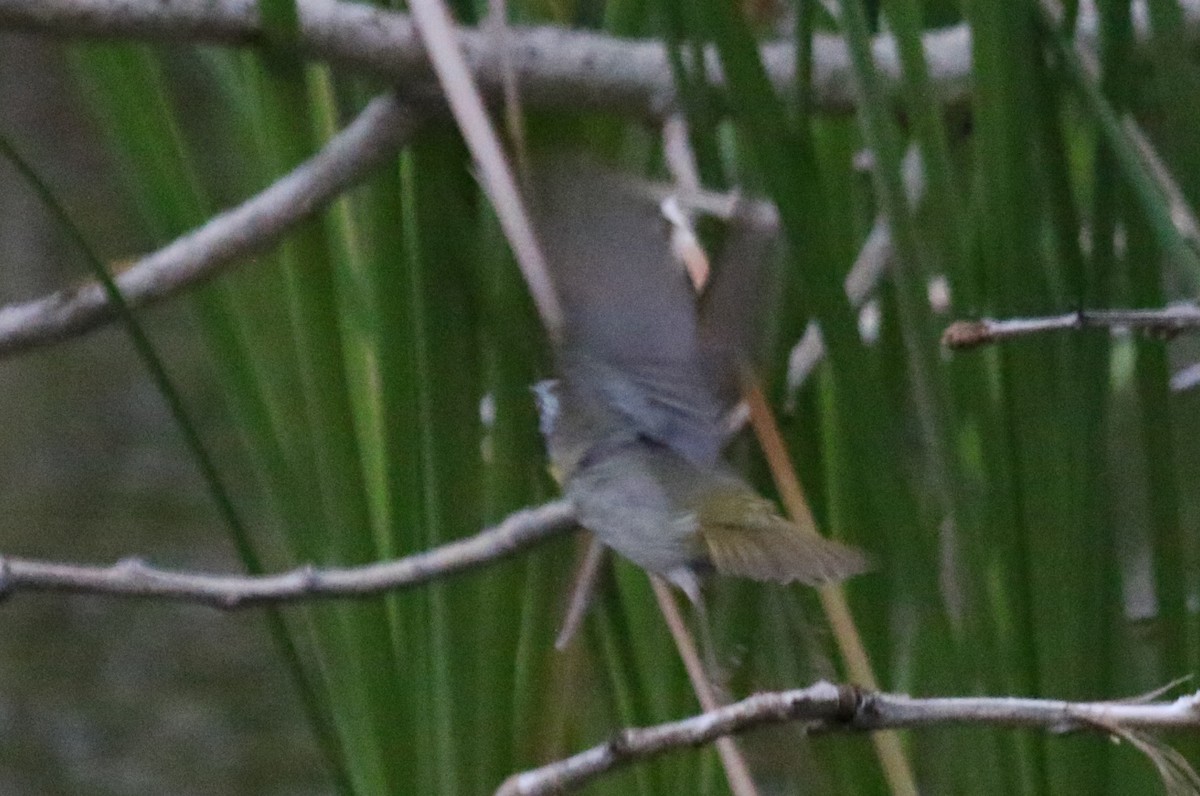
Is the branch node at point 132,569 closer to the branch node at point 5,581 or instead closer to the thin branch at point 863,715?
the branch node at point 5,581

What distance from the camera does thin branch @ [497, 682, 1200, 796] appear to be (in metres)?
0.26

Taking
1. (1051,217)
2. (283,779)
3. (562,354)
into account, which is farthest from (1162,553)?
Answer: (283,779)

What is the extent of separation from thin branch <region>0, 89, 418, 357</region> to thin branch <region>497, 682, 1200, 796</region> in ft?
0.78

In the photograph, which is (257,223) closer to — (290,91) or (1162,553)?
(290,91)

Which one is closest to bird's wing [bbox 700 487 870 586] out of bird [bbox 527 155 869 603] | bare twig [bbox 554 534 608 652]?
bird [bbox 527 155 869 603]

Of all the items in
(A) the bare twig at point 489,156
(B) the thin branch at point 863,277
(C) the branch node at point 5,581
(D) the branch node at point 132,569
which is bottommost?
(D) the branch node at point 132,569

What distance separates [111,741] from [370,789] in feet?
3.36

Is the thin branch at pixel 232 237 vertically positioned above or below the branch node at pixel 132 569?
above

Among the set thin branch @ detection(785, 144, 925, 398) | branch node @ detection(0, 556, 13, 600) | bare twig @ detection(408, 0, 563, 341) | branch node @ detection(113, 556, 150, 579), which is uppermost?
bare twig @ detection(408, 0, 563, 341)

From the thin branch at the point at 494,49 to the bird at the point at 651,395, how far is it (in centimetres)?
12

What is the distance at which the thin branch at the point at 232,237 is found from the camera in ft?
1.51

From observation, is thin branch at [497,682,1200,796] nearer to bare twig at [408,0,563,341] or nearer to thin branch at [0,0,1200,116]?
bare twig at [408,0,563,341]

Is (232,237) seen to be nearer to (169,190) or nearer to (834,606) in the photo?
(169,190)

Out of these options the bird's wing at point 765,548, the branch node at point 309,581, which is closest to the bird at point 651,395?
the bird's wing at point 765,548
